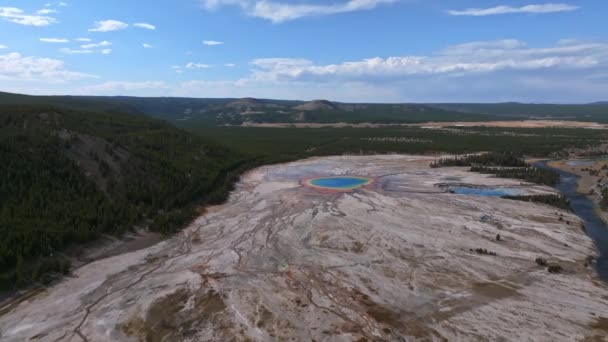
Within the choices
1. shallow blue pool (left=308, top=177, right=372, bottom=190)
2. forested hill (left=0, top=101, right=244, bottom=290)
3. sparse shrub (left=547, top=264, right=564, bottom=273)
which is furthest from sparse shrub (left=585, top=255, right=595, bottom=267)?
forested hill (left=0, top=101, right=244, bottom=290)

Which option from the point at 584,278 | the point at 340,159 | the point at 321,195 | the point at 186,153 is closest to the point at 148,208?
the point at 321,195

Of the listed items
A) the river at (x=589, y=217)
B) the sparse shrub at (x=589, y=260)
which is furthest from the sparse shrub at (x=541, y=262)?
the river at (x=589, y=217)

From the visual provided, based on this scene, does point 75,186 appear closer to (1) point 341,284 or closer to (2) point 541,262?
(1) point 341,284

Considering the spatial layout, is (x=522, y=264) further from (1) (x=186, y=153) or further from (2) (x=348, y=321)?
(1) (x=186, y=153)

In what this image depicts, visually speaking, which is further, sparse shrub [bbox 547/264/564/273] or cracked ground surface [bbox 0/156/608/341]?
sparse shrub [bbox 547/264/564/273]

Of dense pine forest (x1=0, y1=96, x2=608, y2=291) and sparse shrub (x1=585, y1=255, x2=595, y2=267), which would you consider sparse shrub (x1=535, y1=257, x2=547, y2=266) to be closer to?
sparse shrub (x1=585, y1=255, x2=595, y2=267)
